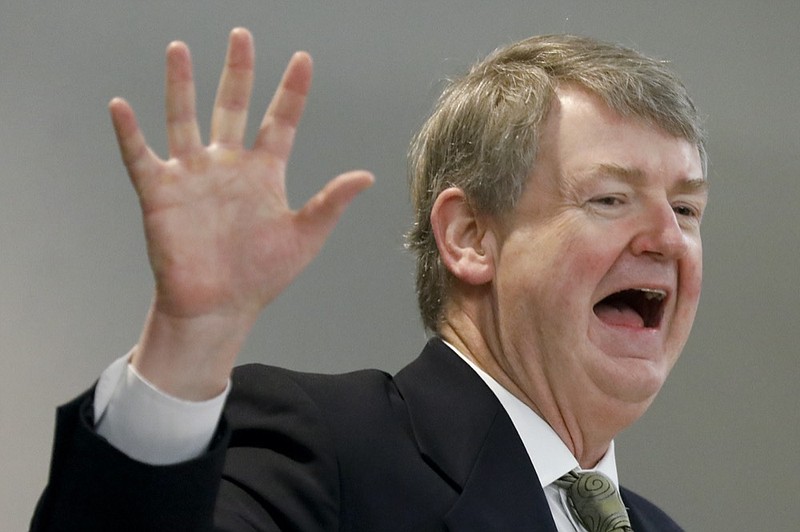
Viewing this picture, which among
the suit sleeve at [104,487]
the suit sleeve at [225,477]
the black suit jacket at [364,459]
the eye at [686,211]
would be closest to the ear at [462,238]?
the black suit jacket at [364,459]

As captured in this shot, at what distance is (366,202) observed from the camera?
314 centimetres

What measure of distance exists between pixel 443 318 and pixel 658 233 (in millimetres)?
385

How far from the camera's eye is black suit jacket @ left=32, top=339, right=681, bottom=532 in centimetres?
140

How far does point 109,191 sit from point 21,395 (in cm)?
51

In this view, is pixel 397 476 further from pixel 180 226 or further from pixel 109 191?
pixel 109 191

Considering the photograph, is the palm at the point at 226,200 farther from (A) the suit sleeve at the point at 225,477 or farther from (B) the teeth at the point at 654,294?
(B) the teeth at the point at 654,294

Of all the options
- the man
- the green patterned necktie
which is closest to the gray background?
the man

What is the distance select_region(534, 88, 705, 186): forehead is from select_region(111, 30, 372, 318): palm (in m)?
0.73

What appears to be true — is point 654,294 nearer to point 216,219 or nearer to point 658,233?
point 658,233

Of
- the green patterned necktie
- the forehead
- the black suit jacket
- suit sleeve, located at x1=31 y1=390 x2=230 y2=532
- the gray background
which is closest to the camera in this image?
suit sleeve, located at x1=31 y1=390 x2=230 y2=532

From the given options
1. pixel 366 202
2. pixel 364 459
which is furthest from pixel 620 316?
pixel 366 202

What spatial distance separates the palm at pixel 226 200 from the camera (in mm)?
1142

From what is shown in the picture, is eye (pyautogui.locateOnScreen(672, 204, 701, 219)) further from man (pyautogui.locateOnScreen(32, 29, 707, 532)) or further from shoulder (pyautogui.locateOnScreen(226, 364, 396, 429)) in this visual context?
shoulder (pyautogui.locateOnScreen(226, 364, 396, 429))

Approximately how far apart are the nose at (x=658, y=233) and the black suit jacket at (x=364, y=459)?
1.06 feet
